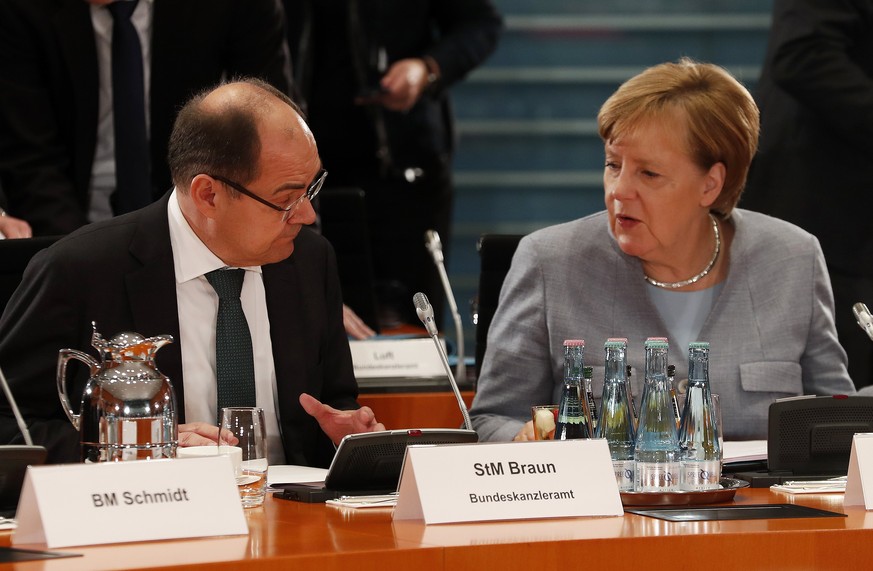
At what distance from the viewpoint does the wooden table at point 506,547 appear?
1500 millimetres

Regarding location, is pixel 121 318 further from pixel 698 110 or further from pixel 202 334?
pixel 698 110

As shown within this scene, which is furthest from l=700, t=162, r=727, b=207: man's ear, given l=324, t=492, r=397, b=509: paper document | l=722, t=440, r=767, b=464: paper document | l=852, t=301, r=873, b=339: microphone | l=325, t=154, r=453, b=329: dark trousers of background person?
l=325, t=154, r=453, b=329: dark trousers of background person

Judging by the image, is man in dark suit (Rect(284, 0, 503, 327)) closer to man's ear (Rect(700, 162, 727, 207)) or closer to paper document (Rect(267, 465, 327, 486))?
man's ear (Rect(700, 162, 727, 207))

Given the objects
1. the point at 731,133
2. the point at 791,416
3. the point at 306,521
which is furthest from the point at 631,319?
the point at 306,521

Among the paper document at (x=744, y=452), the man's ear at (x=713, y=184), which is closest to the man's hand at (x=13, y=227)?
the man's ear at (x=713, y=184)

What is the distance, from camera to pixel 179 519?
1.61m

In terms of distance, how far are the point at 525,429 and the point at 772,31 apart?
193 cm

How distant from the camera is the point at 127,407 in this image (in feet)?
6.01

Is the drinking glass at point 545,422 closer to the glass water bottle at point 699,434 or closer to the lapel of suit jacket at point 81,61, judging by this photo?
the glass water bottle at point 699,434

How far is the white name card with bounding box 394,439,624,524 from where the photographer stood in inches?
68.4

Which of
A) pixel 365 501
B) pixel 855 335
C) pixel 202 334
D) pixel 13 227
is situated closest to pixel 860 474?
pixel 365 501

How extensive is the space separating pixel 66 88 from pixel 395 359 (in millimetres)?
1026

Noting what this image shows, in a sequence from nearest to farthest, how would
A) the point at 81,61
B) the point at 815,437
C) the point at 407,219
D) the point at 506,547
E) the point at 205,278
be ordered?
the point at 506,547 → the point at 815,437 → the point at 205,278 → the point at 81,61 → the point at 407,219

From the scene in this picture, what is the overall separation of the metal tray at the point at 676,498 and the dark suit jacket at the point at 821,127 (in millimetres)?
2017
